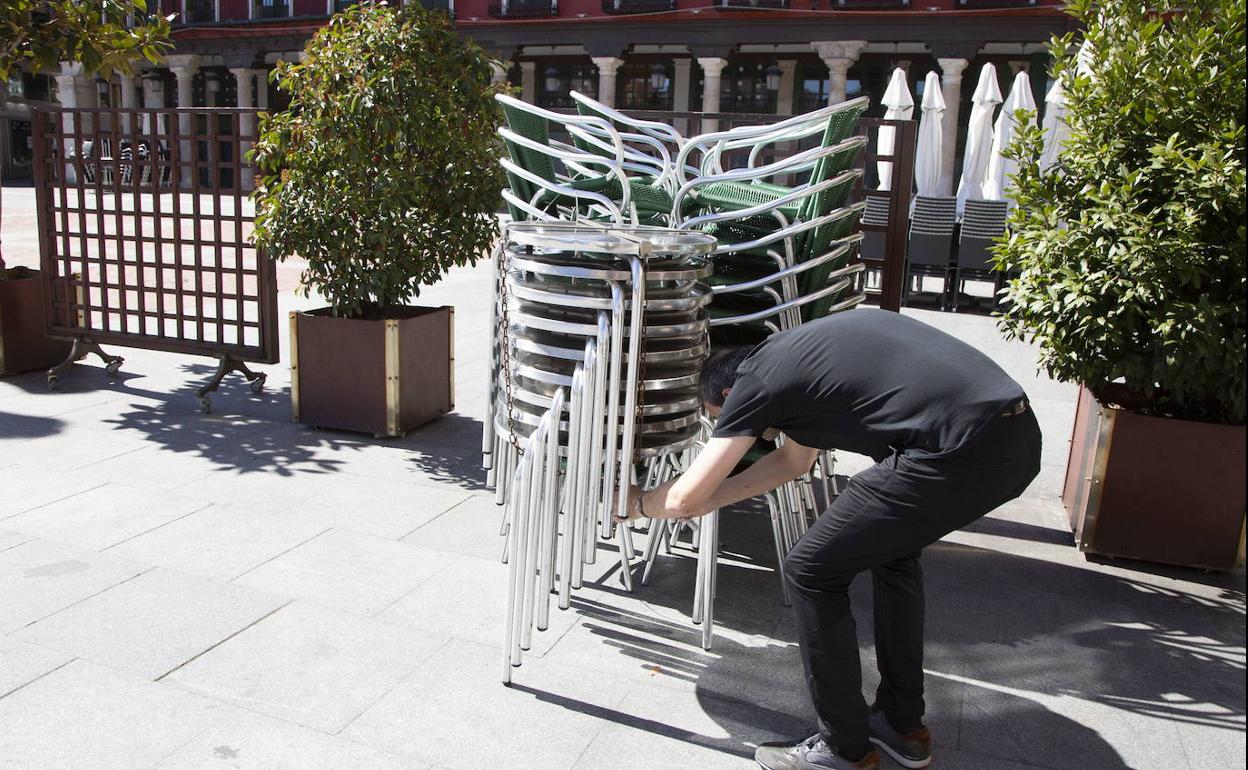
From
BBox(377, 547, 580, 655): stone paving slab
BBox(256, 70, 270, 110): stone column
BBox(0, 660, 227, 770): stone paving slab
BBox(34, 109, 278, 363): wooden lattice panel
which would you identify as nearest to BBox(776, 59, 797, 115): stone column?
BBox(256, 70, 270, 110): stone column

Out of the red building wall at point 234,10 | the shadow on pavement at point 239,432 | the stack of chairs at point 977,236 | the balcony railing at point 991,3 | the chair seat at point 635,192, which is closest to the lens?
the chair seat at point 635,192

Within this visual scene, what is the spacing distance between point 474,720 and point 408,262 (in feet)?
11.6

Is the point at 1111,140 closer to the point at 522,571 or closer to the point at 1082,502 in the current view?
the point at 1082,502

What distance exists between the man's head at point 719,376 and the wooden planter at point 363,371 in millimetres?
3335

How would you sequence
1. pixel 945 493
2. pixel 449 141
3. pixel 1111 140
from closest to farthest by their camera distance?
pixel 945 493 → pixel 1111 140 → pixel 449 141

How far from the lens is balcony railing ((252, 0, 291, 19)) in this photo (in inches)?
1347

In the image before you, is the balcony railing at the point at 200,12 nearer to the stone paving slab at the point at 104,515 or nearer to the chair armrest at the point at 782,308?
the stone paving slab at the point at 104,515

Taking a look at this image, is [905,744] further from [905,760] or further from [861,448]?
[861,448]

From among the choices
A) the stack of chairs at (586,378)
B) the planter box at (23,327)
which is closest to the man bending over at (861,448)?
the stack of chairs at (586,378)

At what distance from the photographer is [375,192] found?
5879mm

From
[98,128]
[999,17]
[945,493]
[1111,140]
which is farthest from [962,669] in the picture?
[999,17]

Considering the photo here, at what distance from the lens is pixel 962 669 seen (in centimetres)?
358

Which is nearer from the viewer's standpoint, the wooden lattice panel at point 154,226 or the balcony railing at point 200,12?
the wooden lattice panel at point 154,226

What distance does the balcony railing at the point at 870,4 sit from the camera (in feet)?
82.7
